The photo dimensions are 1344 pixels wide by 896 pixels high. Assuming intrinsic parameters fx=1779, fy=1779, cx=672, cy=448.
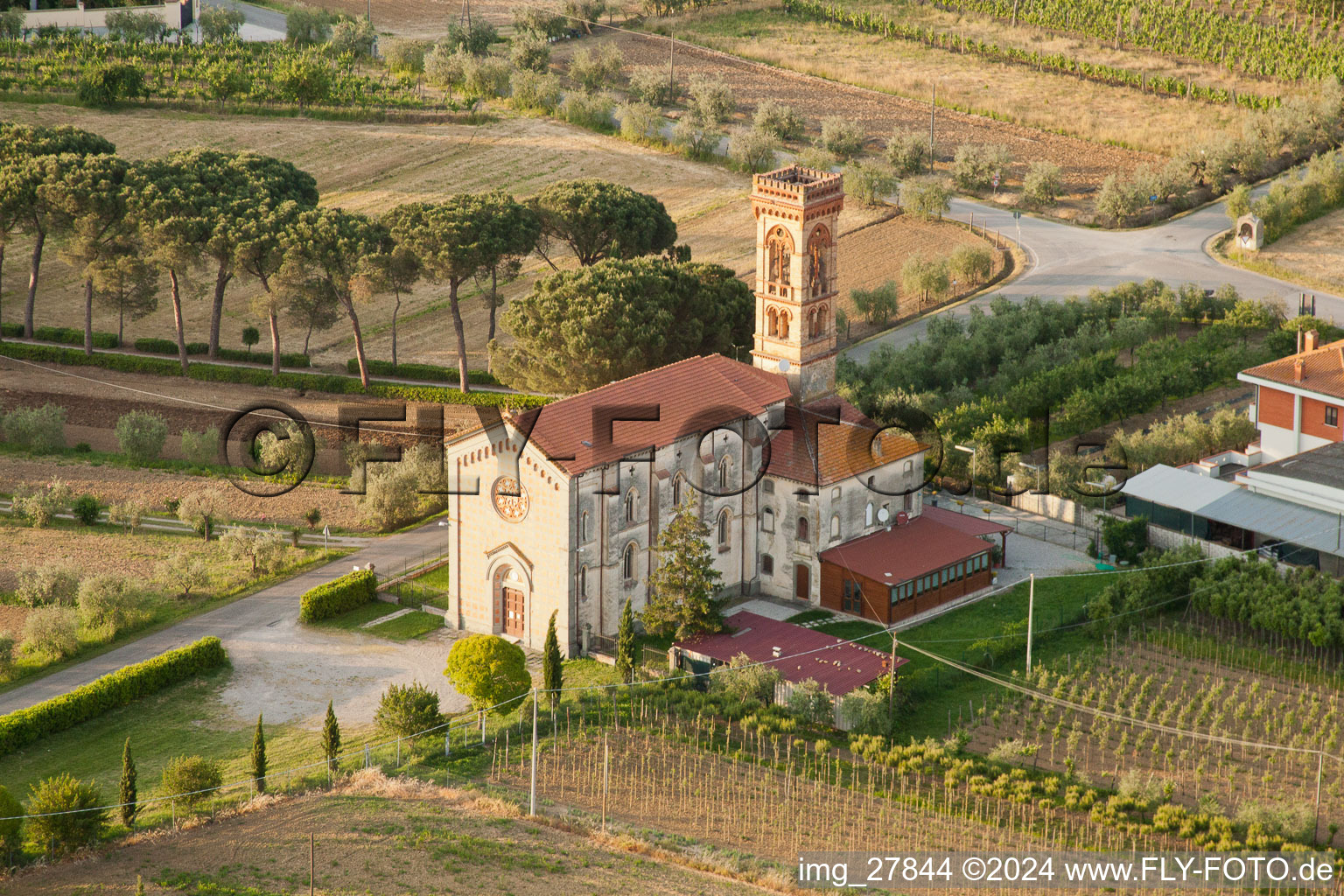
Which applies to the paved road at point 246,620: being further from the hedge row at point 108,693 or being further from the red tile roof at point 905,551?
the red tile roof at point 905,551

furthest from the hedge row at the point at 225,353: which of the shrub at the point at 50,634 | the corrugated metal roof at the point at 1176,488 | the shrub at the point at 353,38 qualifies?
the shrub at the point at 353,38

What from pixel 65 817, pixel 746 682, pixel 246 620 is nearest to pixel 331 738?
pixel 65 817

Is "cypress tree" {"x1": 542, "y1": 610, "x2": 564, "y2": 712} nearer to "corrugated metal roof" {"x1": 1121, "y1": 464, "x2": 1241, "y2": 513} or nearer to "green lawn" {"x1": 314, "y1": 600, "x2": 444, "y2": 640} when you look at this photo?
"green lawn" {"x1": 314, "y1": 600, "x2": 444, "y2": 640}

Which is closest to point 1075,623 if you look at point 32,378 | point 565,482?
point 565,482

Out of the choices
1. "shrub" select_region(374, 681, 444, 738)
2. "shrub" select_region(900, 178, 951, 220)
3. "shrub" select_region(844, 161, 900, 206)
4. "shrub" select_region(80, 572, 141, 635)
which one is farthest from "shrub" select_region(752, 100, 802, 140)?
"shrub" select_region(374, 681, 444, 738)

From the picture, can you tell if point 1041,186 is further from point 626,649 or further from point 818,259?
point 626,649
